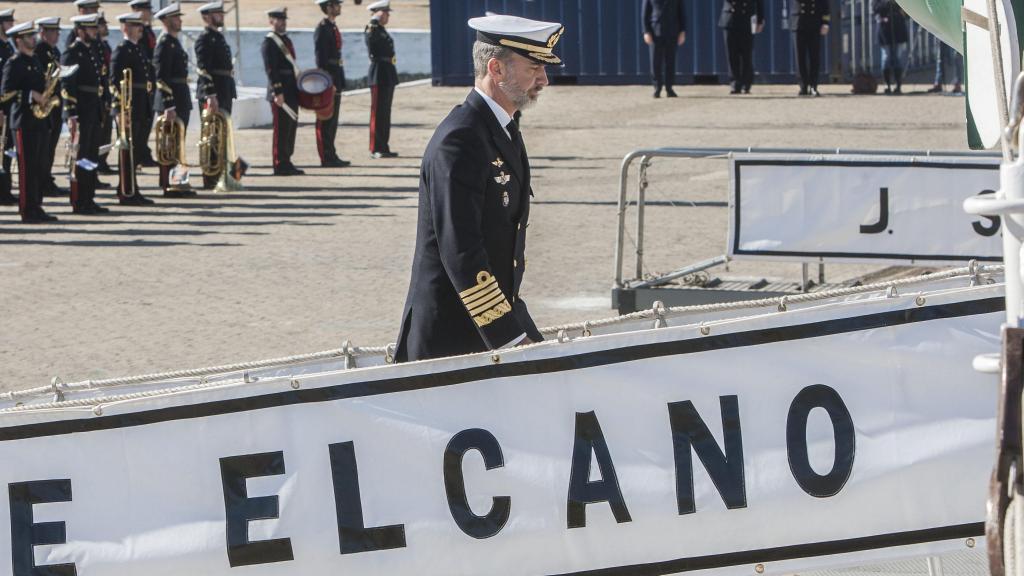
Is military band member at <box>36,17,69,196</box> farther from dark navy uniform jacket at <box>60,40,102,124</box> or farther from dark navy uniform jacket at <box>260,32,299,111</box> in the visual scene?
dark navy uniform jacket at <box>260,32,299,111</box>

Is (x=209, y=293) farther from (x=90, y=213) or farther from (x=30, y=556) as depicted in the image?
(x=30, y=556)

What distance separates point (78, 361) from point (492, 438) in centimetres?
538

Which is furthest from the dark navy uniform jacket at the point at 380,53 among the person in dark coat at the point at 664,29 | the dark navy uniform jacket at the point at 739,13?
the dark navy uniform jacket at the point at 739,13

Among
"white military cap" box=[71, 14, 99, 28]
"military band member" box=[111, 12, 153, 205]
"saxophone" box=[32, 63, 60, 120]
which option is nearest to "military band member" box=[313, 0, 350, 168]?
"military band member" box=[111, 12, 153, 205]

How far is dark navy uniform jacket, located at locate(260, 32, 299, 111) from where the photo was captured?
715 inches

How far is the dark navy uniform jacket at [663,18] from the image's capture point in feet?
84.3

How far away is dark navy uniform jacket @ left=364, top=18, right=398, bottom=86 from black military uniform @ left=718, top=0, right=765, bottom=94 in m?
7.64

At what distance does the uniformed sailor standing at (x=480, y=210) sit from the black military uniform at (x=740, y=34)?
21829 millimetres

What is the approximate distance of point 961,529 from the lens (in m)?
3.68

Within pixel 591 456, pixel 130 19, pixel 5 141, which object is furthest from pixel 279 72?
pixel 591 456

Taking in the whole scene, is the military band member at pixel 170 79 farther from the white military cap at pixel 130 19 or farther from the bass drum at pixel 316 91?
the bass drum at pixel 316 91

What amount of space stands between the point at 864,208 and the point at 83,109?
31.3ft

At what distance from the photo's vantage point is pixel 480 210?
4297mm

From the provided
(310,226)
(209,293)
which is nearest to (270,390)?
(209,293)
